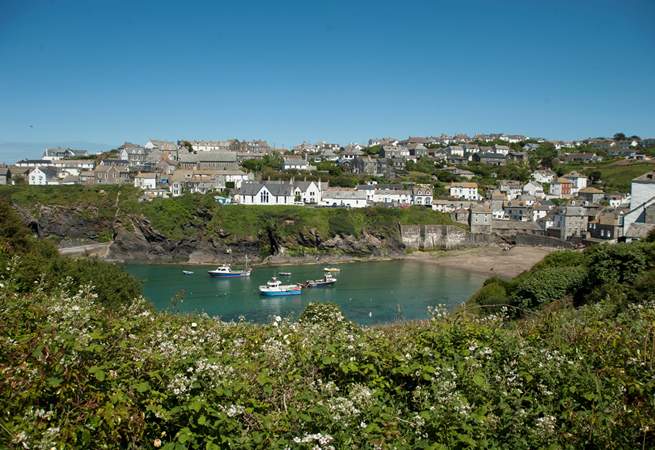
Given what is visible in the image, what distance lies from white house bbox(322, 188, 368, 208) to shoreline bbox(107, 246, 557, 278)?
10557 mm

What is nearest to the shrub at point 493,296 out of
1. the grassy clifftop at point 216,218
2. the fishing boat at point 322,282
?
the fishing boat at point 322,282

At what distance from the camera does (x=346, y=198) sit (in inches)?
2303

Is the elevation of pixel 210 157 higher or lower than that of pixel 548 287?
higher

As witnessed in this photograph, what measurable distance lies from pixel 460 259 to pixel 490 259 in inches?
101

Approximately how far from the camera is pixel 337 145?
425ft

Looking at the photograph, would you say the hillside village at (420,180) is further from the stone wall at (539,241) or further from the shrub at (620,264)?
the shrub at (620,264)

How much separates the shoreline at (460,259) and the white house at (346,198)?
34.6ft

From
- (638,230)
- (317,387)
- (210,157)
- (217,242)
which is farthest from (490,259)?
(210,157)

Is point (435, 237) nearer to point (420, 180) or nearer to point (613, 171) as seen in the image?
point (420, 180)

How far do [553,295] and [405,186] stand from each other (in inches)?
1904

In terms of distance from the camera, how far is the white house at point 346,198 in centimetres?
5816

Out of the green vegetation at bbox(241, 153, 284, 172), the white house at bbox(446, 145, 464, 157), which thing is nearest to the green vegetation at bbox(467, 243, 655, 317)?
the green vegetation at bbox(241, 153, 284, 172)

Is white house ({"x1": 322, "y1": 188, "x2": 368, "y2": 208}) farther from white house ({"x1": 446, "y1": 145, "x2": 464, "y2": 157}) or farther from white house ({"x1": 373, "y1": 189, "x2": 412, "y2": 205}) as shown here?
white house ({"x1": 446, "y1": 145, "x2": 464, "y2": 157})

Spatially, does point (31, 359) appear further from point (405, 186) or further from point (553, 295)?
point (405, 186)
